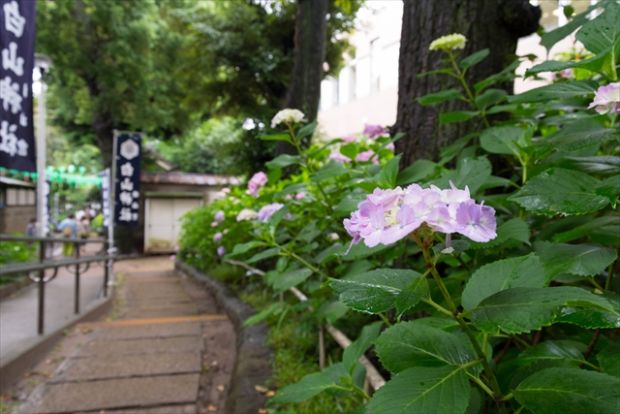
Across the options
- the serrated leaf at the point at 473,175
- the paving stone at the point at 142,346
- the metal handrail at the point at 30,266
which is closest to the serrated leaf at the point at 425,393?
the serrated leaf at the point at 473,175

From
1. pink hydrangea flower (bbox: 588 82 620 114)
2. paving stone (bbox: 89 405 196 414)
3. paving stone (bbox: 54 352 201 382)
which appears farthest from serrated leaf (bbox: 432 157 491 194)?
paving stone (bbox: 54 352 201 382)

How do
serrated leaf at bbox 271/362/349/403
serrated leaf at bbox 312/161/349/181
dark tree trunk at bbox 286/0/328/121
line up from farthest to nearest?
dark tree trunk at bbox 286/0/328/121, serrated leaf at bbox 312/161/349/181, serrated leaf at bbox 271/362/349/403

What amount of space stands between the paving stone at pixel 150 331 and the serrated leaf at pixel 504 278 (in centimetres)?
376

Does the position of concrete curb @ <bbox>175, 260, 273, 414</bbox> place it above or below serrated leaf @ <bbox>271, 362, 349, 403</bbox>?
below

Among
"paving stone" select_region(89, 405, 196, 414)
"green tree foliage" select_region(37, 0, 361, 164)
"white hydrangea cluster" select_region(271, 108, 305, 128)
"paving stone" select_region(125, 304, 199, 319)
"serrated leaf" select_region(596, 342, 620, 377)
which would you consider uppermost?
"green tree foliage" select_region(37, 0, 361, 164)

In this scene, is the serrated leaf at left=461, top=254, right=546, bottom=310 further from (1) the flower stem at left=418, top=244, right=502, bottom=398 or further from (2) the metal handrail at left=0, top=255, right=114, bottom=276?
(2) the metal handrail at left=0, top=255, right=114, bottom=276

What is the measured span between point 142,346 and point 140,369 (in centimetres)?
63

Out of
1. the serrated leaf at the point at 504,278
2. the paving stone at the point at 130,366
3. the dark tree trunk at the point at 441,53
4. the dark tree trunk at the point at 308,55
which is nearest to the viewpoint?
the serrated leaf at the point at 504,278

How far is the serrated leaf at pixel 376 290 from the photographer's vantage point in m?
0.58

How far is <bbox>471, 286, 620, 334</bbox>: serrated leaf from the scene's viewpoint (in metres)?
0.52

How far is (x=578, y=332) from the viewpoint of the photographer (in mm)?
1058

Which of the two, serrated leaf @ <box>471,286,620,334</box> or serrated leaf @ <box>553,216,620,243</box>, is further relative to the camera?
serrated leaf @ <box>553,216,620,243</box>

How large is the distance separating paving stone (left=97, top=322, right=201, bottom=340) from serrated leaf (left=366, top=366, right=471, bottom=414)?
373 cm

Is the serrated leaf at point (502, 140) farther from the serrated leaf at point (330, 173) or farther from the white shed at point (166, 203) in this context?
the white shed at point (166, 203)
